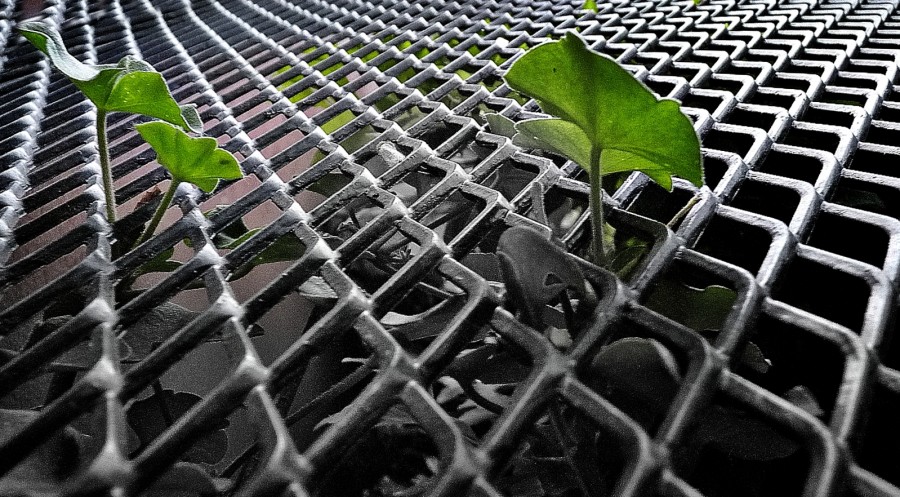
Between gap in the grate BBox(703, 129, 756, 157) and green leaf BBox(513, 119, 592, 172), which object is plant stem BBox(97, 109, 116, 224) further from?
gap in the grate BBox(703, 129, 756, 157)

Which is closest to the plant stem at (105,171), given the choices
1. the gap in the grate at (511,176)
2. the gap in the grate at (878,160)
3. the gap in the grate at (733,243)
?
the gap in the grate at (511,176)

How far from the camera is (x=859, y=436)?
19 cm

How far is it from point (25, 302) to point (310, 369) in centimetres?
31

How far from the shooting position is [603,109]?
28cm

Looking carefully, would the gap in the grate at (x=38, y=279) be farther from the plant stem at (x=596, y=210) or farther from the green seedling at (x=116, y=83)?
the plant stem at (x=596, y=210)

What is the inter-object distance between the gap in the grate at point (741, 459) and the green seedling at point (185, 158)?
30 centimetres

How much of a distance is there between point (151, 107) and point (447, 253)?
8.3 inches

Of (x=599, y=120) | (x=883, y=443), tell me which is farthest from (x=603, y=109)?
(x=883, y=443)

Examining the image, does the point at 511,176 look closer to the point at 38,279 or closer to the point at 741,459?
the point at 741,459

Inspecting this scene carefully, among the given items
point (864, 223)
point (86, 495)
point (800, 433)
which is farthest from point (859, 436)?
point (86, 495)

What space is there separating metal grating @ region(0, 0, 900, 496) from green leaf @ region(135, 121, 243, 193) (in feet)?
0.09

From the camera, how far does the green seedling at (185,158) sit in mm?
340

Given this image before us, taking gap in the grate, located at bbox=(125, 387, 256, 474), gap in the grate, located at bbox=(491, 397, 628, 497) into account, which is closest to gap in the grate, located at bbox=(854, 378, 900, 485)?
gap in the grate, located at bbox=(491, 397, 628, 497)

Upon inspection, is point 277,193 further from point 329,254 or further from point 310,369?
point 310,369
